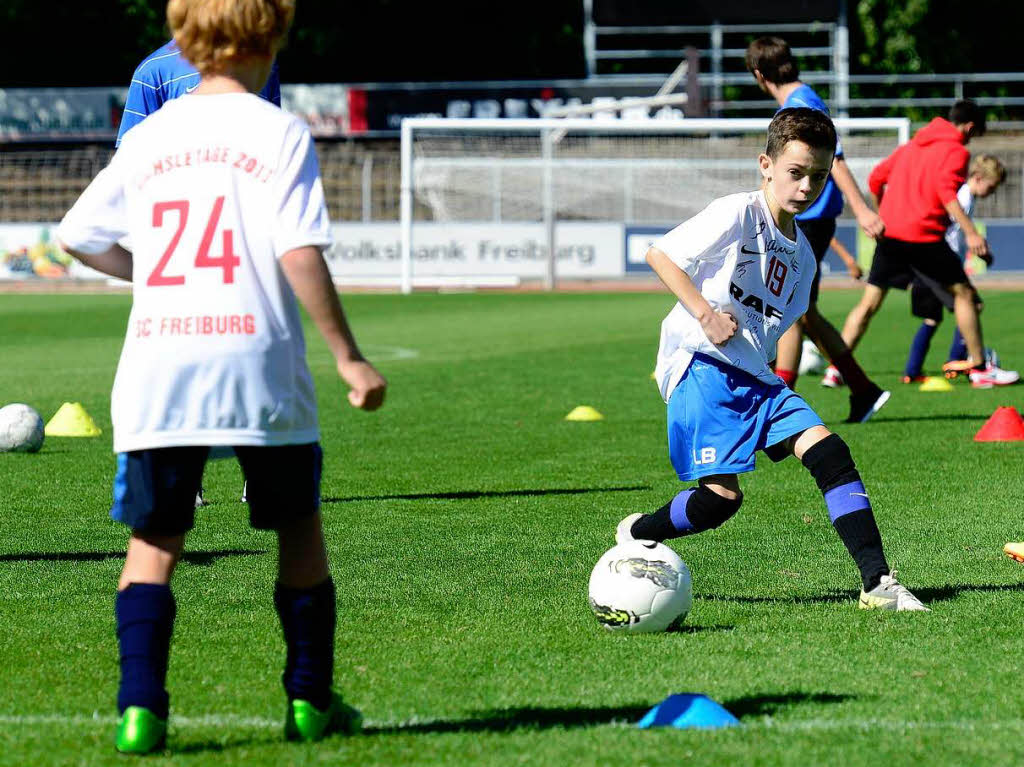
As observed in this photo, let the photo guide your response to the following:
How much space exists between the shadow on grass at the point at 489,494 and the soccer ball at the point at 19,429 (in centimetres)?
218

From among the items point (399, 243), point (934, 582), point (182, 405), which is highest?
point (182, 405)

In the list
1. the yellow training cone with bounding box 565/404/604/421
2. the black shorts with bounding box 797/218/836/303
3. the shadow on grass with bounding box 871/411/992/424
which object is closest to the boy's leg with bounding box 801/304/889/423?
the black shorts with bounding box 797/218/836/303

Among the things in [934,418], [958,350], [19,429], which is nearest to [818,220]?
[934,418]

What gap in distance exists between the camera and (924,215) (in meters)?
11.7

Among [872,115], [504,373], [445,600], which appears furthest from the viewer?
[872,115]

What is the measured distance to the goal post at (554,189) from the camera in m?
29.8

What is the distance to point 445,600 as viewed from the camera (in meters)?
5.06

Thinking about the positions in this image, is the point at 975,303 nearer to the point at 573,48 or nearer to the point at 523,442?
the point at 523,442

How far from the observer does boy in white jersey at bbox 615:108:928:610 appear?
16.1ft

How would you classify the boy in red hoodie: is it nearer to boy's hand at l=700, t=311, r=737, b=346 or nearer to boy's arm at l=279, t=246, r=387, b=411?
boy's hand at l=700, t=311, r=737, b=346

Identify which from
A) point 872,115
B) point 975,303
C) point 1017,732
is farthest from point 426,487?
point 872,115

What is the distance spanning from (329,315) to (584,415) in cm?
716

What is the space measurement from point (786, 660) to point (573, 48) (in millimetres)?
40278

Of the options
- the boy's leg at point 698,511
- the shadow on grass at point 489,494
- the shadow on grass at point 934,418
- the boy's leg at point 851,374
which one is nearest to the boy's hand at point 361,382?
the boy's leg at point 698,511
